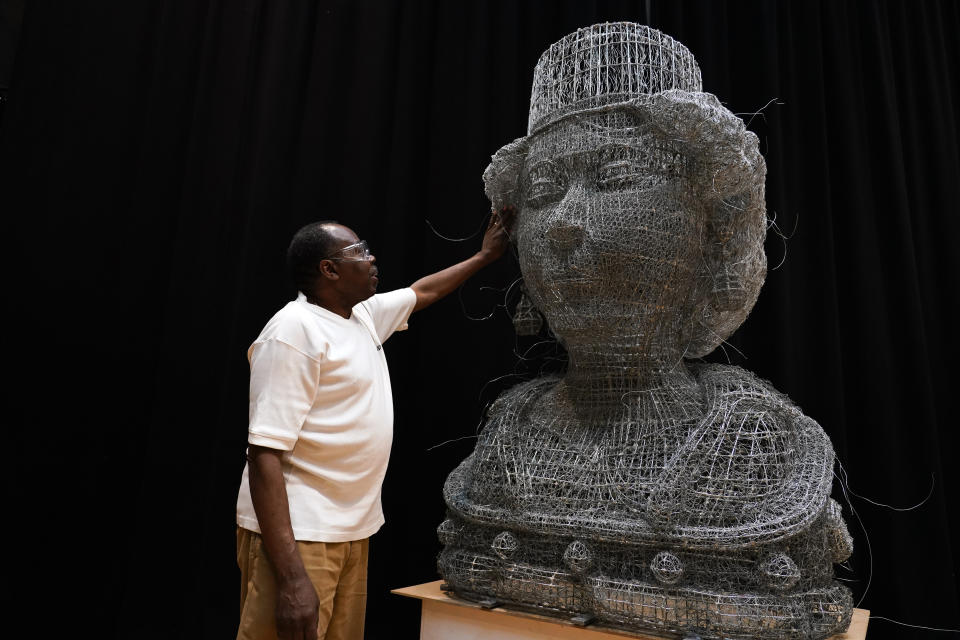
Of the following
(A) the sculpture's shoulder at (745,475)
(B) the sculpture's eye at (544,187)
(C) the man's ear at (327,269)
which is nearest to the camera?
(A) the sculpture's shoulder at (745,475)

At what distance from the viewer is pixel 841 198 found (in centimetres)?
287

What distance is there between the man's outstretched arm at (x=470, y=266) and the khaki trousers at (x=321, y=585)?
878 mm

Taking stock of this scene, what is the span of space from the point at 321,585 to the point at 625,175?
4.58ft

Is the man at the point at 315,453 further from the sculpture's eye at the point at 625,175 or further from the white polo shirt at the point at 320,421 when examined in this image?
the sculpture's eye at the point at 625,175

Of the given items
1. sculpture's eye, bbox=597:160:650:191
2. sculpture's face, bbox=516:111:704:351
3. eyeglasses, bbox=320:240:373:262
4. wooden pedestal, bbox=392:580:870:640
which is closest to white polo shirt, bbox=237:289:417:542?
eyeglasses, bbox=320:240:373:262

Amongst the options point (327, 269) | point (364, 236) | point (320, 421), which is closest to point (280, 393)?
point (320, 421)

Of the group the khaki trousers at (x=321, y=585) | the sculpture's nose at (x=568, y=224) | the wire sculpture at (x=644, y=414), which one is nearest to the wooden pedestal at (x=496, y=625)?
the wire sculpture at (x=644, y=414)

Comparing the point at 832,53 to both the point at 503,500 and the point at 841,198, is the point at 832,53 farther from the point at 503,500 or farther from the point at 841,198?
the point at 503,500

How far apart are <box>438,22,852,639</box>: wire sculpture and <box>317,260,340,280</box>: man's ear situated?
625mm

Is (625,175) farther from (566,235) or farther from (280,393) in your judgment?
(280,393)

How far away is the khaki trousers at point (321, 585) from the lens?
5.32 feet

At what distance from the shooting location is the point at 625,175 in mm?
2055

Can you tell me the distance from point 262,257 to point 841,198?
2441mm

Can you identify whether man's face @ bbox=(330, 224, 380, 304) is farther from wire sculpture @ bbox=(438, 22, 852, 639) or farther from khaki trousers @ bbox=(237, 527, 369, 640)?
khaki trousers @ bbox=(237, 527, 369, 640)
